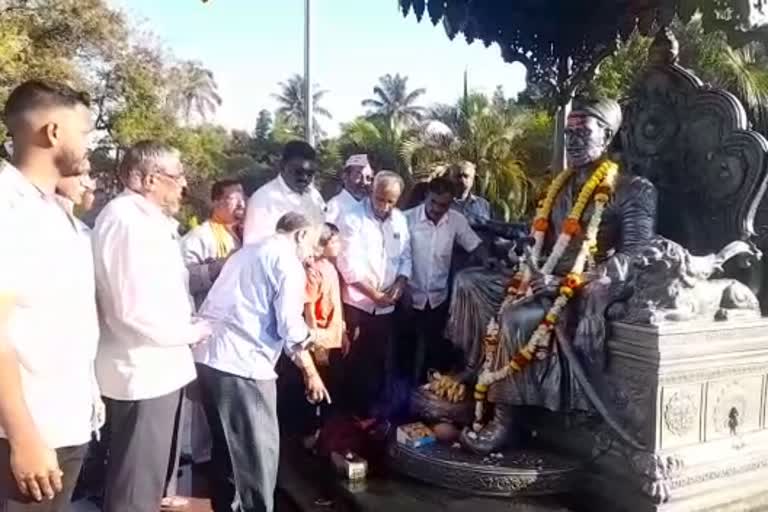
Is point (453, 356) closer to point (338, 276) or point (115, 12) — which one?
point (338, 276)

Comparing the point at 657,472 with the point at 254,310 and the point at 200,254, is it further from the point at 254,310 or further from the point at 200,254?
the point at 200,254

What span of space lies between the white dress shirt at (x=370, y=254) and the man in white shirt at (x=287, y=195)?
0.24 metres

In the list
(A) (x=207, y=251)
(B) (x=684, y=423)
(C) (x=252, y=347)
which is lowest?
(B) (x=684, y=423)

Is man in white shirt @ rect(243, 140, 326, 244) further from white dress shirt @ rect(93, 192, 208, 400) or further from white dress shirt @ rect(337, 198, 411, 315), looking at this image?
white dress shirt @ rect(93, 192, 208, 400)

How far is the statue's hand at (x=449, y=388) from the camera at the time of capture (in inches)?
180

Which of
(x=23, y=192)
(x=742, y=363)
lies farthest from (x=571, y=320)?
(x=23, y=192)

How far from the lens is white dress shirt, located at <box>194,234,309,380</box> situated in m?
3.57

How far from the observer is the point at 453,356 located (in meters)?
5.38

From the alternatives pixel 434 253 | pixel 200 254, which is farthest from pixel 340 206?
pixel 200 254

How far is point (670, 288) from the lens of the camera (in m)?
3.88

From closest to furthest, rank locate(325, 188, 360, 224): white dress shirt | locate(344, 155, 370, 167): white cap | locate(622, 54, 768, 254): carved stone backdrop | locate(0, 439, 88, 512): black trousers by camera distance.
A: locate(0, 439, 88, 512): black trousers < locate(622, 54, 768, 254): carved stone backdrop < locate(325, 188, 360, 224): white dress shirt < locate(344, 155, 370, 167): white cap

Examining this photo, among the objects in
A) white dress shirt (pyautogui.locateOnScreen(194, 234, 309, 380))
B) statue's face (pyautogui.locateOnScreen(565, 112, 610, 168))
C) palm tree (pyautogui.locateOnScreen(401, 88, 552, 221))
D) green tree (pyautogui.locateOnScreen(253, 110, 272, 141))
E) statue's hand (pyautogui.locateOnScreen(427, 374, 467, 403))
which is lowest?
statue's hand (pyautogui.locateOnScreen(427, 374, 467, 403))

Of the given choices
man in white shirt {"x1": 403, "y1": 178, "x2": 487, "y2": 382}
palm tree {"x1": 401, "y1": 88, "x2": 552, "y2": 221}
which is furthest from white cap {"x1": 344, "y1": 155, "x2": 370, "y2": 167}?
palm tree {"x1": 401, "y1": 88, "x2": 552, "y2": 221}

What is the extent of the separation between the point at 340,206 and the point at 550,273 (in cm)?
156
